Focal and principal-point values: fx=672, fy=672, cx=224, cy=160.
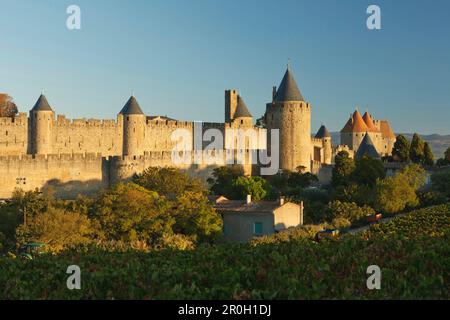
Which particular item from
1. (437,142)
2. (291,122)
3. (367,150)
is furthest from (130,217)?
(437,142)

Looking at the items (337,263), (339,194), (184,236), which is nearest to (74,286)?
(337,263)

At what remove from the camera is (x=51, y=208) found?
22.3 meters

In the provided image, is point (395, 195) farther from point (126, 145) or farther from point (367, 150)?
point (367, 150)

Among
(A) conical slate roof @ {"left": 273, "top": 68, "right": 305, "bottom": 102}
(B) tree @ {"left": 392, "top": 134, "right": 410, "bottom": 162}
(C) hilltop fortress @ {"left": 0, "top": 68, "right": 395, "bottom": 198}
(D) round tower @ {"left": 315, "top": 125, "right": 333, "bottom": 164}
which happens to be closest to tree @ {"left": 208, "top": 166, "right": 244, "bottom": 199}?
(C) hilltop fortress @ {"left": 0, "top": 68, "right": 395, "bottom": 198}

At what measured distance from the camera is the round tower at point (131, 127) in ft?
129

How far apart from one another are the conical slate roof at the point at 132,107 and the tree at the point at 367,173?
43.1 feet

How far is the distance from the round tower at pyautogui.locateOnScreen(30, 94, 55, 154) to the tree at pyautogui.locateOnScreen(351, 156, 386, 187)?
1638cm

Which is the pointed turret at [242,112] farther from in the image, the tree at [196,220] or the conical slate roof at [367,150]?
the tree at [196,220]

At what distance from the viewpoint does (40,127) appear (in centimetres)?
3566

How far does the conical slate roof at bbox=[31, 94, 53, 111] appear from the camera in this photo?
117 ft

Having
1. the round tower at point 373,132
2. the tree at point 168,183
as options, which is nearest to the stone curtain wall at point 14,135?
the tree at point 168,183

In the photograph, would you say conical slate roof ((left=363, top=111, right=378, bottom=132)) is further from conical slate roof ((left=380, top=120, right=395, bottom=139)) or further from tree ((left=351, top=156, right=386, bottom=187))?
tree ((left=351, top=156, right=386, bottom=187))

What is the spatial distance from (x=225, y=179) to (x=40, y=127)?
10209mm

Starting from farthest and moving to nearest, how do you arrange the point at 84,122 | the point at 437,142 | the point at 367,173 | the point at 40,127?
1. the point at 437,142
2. the point at 84,122
3. the point at 40,127
4. the point at 367,173
